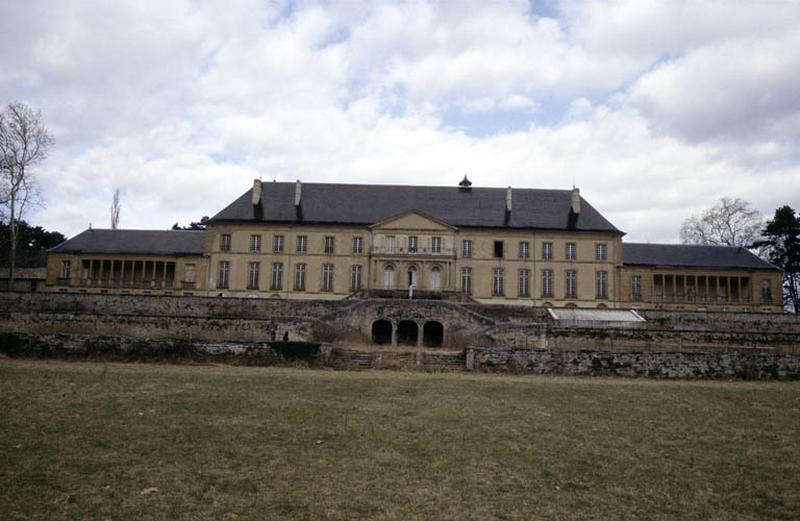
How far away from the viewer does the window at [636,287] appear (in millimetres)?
43916

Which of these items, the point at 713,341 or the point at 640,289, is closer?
the point at 713,341

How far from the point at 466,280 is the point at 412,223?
5388 mm

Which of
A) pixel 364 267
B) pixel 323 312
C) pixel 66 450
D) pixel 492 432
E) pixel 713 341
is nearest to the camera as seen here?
pixel 66 450

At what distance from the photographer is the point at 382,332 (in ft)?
108

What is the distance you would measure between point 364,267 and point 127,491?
3505 cm

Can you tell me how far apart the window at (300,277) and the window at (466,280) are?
1080 cm

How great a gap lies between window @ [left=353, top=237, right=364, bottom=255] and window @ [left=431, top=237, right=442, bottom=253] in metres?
4.87

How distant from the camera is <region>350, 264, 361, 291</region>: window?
4250 centimetres

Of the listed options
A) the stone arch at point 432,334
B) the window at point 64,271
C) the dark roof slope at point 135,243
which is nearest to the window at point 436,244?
the stone arch at point 432,334

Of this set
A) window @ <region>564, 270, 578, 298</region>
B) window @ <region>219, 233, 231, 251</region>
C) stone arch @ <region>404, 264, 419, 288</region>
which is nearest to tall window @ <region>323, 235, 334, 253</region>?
stone arch @ <region>404, 264, 419, 288</region>

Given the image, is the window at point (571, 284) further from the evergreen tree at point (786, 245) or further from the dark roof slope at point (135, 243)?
the dark roof slope at point (135, 243)

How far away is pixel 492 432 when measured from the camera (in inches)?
455

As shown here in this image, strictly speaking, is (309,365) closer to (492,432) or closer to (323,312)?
(323,312)

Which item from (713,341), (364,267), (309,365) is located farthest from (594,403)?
(364,267)
